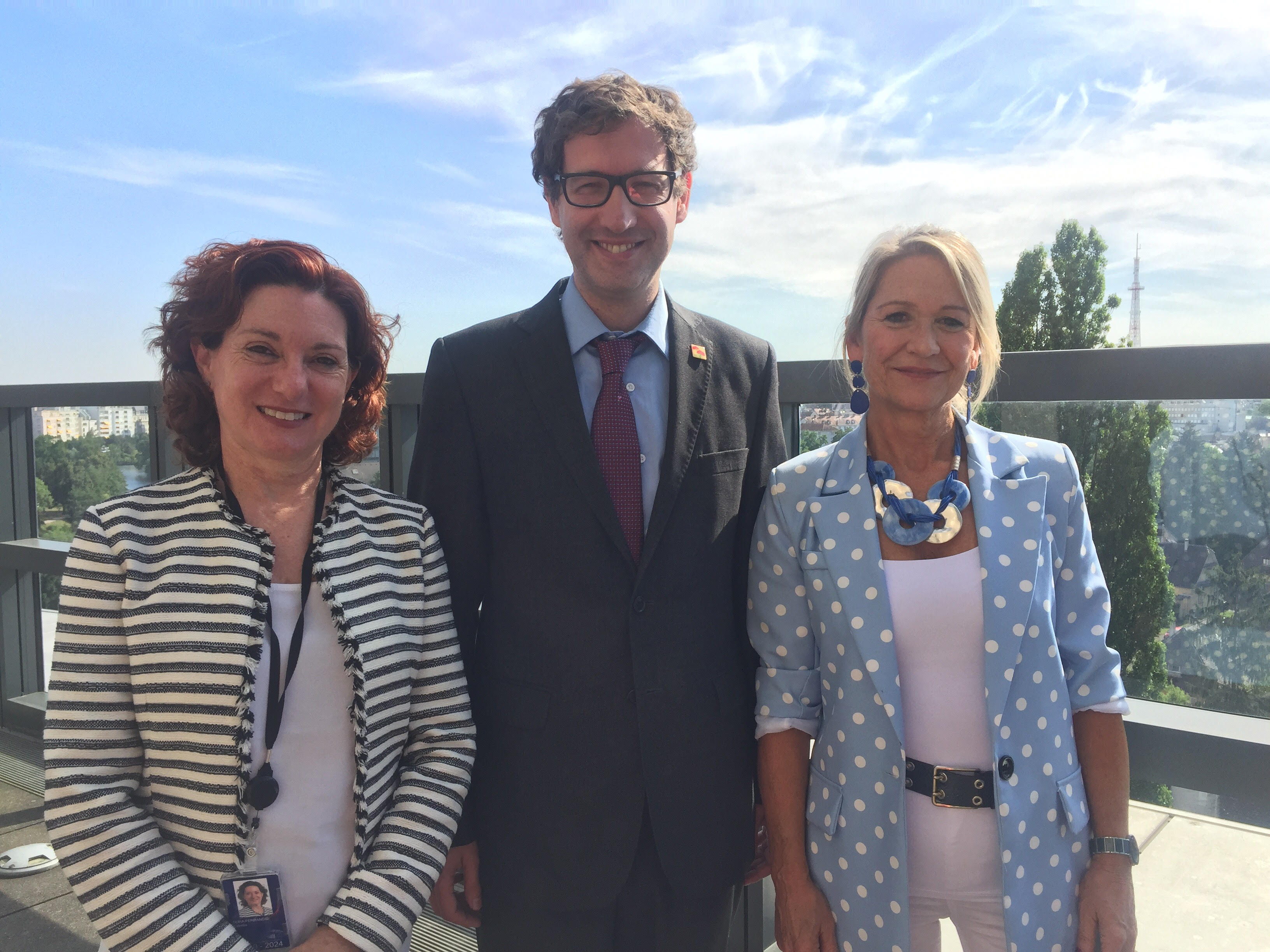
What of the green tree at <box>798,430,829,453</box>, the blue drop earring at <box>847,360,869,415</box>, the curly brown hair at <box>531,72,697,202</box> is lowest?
the green tree at <box>798,430,829,453</box>

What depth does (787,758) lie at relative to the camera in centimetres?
174

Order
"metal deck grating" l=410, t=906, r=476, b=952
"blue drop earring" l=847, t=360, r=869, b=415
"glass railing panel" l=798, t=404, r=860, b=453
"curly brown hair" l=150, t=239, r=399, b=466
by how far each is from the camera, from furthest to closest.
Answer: "metal deck grating" l=410, t=906, r=476, b=952, "glass railing panel" l=798, t=404, r=860, b=453, "blue drop earring" l=847, t=360, r=869, b=415, "curly brown hair" l=150, t=239, r=399, b=466

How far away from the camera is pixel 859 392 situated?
184 centimetres

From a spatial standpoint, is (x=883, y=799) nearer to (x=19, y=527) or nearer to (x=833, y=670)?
(x=833, y=670)

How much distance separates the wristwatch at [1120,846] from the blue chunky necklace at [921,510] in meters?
0.61

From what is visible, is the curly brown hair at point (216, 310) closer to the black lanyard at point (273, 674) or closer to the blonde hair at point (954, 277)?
the black lanyard at point (273, 674)

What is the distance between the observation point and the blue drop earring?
1835 mm

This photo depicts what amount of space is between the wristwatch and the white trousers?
221 millimetres

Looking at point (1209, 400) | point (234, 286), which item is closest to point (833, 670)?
point (1209, 400)

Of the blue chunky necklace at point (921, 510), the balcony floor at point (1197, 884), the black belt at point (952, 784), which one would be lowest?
the balcony floor at point (1197, 884)

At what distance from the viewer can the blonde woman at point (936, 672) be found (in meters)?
1.56


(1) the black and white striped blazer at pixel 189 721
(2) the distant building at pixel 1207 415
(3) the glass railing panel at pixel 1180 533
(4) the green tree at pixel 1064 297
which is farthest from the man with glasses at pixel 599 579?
(4) the green tree at pixel 1064 297

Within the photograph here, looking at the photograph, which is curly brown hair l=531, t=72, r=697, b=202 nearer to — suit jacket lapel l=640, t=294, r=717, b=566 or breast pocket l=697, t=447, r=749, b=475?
suit jacket lapel l=640, t=294, r=717, b=566

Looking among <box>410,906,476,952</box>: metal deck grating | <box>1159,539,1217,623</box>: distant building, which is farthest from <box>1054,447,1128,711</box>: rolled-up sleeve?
<box>410,906,476,952</box>: metal deck grating
